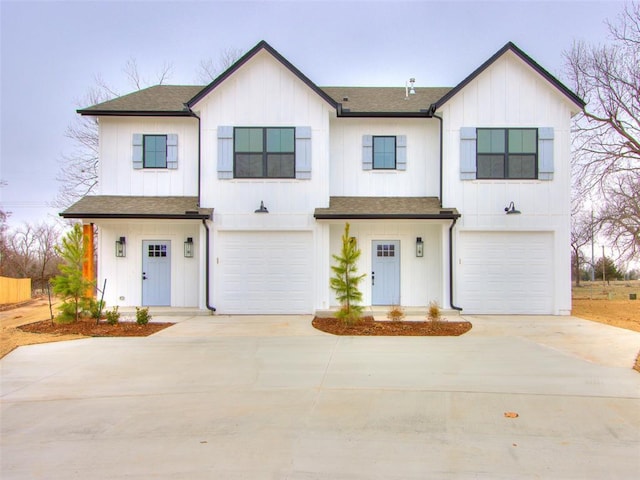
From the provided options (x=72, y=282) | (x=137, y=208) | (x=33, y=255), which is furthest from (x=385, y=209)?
(x=33, y=255)

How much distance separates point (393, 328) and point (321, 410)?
5.65 m

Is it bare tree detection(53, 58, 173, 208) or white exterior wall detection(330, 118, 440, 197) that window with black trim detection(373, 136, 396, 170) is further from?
bare tree detection(53, 58, 173, 208)

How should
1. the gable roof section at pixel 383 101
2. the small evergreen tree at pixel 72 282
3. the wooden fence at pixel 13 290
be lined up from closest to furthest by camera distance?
the small evergreen tree at pixel 72 282, the gable roof section at pixel 383 101, the wooden fence at pixel 13 290

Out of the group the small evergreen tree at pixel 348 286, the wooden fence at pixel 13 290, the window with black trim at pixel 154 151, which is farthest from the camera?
the wooden fence at pixel 13 290

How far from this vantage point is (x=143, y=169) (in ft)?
46.0

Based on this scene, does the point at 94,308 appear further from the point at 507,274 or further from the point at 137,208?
the point at 507,274

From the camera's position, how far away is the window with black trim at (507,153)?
13070 millimetres

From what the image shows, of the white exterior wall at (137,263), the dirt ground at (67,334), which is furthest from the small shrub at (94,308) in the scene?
the white exterior wall at (137,263)

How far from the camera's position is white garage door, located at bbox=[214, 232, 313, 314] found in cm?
1304

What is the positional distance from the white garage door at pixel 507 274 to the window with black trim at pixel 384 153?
10.6ft

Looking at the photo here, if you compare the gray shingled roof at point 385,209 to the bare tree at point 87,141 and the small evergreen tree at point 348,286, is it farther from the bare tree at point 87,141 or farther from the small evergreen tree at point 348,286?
the bare tree at point 87,141

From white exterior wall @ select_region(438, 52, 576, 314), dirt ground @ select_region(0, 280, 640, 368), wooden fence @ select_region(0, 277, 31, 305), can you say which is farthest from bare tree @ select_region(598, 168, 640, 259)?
wooden fence @ select_region(0, 277, 31, 305)

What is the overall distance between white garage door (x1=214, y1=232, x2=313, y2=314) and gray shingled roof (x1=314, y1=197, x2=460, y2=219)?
3.98 feet

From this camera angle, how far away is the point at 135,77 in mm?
25547
